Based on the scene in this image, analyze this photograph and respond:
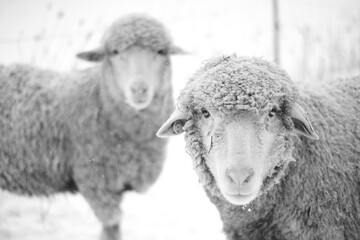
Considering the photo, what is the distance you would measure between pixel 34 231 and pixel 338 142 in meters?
3.66

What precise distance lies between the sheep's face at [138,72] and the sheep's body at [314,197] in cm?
141

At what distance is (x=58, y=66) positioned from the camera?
6863 millimetres

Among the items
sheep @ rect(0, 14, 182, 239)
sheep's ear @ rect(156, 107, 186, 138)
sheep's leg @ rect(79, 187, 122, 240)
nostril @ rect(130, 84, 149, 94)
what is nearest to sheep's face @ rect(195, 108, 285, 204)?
sheep's ear @ rect(156, 107, 186, 138)

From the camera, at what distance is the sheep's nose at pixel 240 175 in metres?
1.68

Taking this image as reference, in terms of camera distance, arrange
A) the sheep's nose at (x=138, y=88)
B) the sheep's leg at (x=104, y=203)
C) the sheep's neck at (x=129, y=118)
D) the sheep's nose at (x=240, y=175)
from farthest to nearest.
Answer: the sheep's neck at (x=129, y=118)
the sheep's leg at (x=104, y=203)
the sheep's nose at (x=138, y=88)
the sheep's nose at (x=240, y=175)

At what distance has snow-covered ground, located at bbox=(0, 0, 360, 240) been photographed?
4348 mm

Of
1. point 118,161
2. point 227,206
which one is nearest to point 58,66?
point 118,161

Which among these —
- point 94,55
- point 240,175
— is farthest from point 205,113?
point 94,55

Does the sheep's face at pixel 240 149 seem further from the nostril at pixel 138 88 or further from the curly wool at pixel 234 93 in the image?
the nostril at pixel 138 88

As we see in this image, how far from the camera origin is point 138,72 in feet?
11.1

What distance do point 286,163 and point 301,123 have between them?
0.24 metres

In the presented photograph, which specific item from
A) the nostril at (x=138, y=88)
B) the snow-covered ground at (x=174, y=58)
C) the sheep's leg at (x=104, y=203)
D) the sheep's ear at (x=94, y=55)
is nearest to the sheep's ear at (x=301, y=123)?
the snow-covered ground at (x=174, y=58)

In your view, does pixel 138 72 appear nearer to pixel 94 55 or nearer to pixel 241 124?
pixel 94 55

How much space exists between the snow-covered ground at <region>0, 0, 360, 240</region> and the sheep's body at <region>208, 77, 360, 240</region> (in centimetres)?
82
